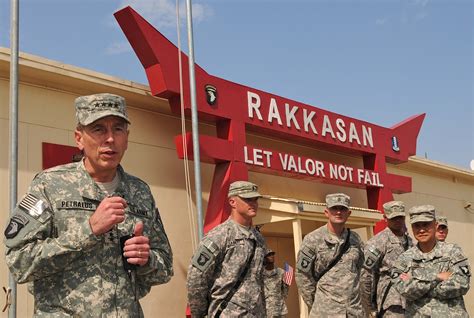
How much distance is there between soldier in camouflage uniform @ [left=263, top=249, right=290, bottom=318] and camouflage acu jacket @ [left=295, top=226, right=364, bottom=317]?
10.2ft

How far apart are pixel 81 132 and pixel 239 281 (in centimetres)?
261

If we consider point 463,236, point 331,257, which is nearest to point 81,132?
point 331,257

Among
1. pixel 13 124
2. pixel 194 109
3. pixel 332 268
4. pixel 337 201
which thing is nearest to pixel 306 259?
pixel 332 268

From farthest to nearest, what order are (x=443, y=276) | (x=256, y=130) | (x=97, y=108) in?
(x=256, y=130) → (x=443, y=276) → (x=97, y=108)

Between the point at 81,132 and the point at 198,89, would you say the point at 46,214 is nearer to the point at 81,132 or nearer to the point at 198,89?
the point at 81,132

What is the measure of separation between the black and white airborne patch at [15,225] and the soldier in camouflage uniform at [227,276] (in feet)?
8.56

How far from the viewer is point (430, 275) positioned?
5.22 meters

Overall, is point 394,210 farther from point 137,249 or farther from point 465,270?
point 137,249

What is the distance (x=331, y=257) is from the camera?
622 cm

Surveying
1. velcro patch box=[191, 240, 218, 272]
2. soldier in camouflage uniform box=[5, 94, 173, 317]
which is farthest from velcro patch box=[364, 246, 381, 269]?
soldier in camouflage uniform box=[5, 94, 173, 317]

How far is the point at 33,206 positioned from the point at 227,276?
266 centimetres

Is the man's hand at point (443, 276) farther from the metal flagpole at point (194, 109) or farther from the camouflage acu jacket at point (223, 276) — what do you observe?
the metal flagpole at point (194, 109)

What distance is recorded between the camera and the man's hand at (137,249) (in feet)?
7.85

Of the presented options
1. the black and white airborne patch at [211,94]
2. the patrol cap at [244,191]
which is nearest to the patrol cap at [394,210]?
the patrol cap at [244,191]
